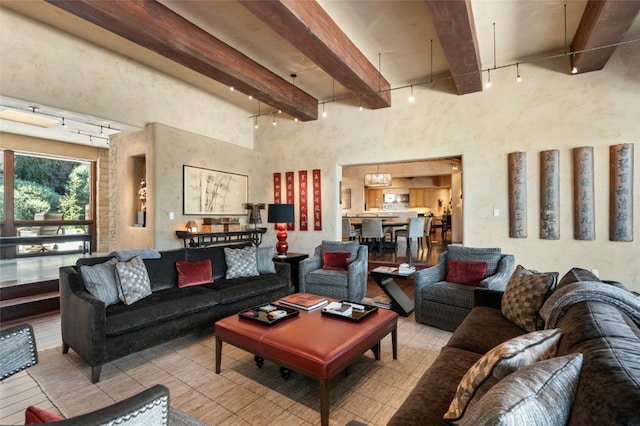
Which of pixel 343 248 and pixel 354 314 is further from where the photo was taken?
pixel 343 248

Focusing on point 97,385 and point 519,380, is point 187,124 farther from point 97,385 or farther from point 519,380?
point 519,380

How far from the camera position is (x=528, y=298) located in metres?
2.28

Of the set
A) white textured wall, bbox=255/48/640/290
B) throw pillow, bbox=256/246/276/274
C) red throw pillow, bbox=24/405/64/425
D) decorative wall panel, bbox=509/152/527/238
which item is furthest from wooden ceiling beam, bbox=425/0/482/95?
red throw pillow, bbox=24/405/64/425

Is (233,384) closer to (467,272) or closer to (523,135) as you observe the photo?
(467,272)

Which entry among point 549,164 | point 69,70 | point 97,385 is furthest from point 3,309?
point 549,164

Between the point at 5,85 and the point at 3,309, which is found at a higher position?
the point at 5,85

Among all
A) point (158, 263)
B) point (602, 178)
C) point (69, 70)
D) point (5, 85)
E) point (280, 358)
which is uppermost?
point (69, 70)

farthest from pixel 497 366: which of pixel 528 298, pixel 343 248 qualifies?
pixel 343 248

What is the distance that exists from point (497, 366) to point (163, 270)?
341 centimetres

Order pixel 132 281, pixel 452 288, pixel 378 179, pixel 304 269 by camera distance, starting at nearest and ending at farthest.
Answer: pixel 132 281 → pixel 452 288 → pixel 304 269 → pixel 378 179

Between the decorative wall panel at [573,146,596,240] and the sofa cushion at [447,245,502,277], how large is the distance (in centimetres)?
176

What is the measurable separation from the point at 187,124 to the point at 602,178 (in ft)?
21.6

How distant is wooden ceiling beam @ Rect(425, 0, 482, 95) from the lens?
284 centimetres

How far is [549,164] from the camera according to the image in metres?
4.52
